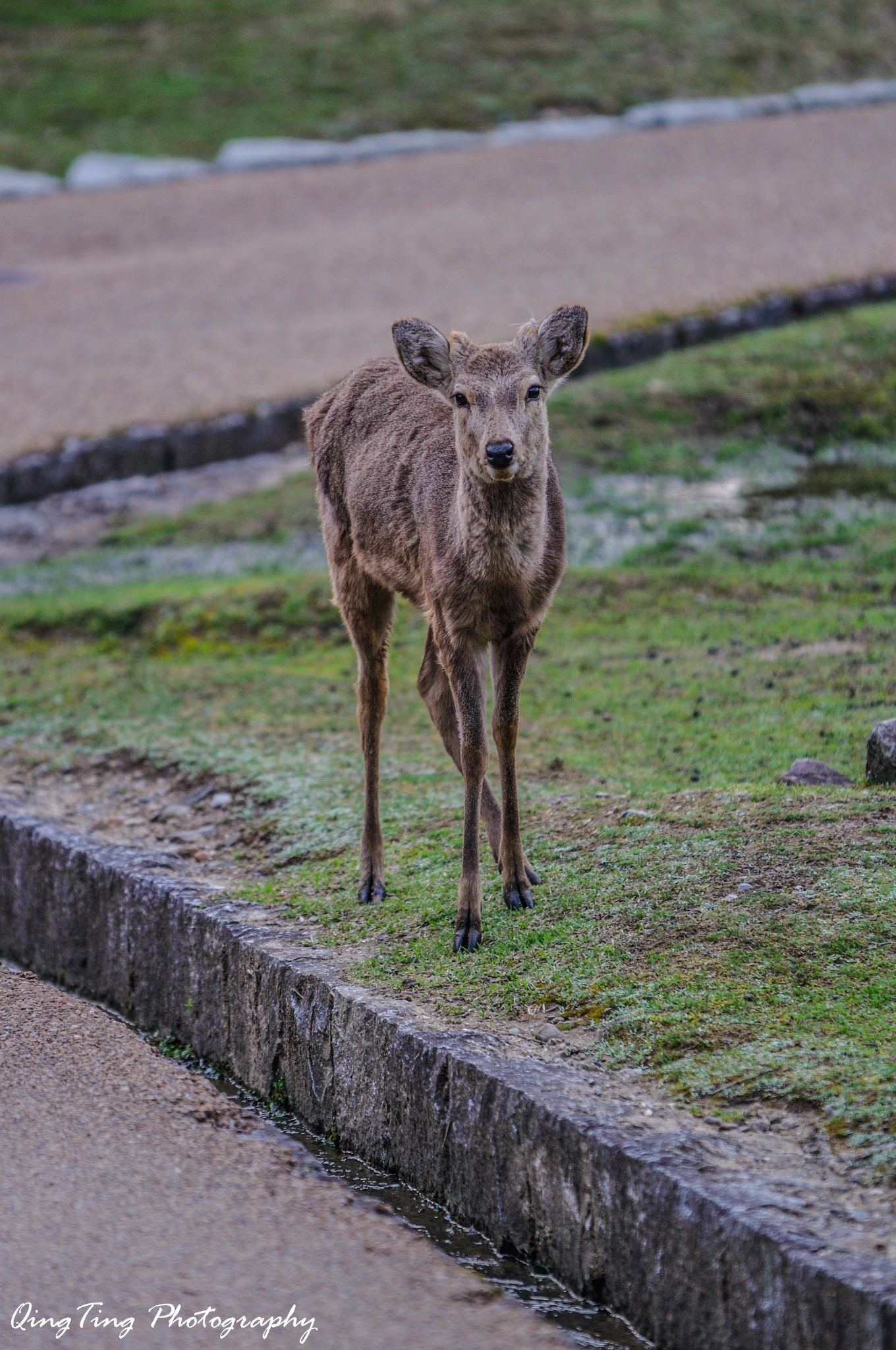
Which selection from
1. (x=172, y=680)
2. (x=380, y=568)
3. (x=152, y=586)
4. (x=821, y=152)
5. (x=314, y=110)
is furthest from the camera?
(x=314, y=110)

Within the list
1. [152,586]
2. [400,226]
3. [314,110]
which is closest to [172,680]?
[152,586]

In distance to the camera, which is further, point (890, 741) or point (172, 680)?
point (172, 680)

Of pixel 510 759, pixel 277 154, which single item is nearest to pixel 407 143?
pixel 277 154

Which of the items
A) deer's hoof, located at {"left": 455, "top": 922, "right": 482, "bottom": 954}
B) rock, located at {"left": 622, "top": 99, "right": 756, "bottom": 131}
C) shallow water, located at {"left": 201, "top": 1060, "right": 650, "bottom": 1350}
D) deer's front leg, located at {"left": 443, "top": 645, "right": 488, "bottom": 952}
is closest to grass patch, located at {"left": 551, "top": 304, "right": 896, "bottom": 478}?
deer's front leg, located at {"left": 443, "top": 645, "right": 488, "bottom": 952}

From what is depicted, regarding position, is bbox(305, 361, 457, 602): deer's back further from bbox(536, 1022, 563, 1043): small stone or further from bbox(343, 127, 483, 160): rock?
bbox(343, 127, 483, 160): rock

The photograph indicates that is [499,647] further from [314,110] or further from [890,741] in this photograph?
[314,110]

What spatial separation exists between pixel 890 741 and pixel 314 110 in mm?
20419

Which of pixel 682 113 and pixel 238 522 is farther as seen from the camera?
pixel 682 113

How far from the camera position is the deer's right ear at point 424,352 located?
17.6ft

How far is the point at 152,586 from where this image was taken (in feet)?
34.4

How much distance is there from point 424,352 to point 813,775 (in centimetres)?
224

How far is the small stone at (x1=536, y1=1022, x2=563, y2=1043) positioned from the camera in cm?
448

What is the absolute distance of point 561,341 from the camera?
5.37 meters

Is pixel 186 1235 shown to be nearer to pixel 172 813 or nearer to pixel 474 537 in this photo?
pixel 474 537
